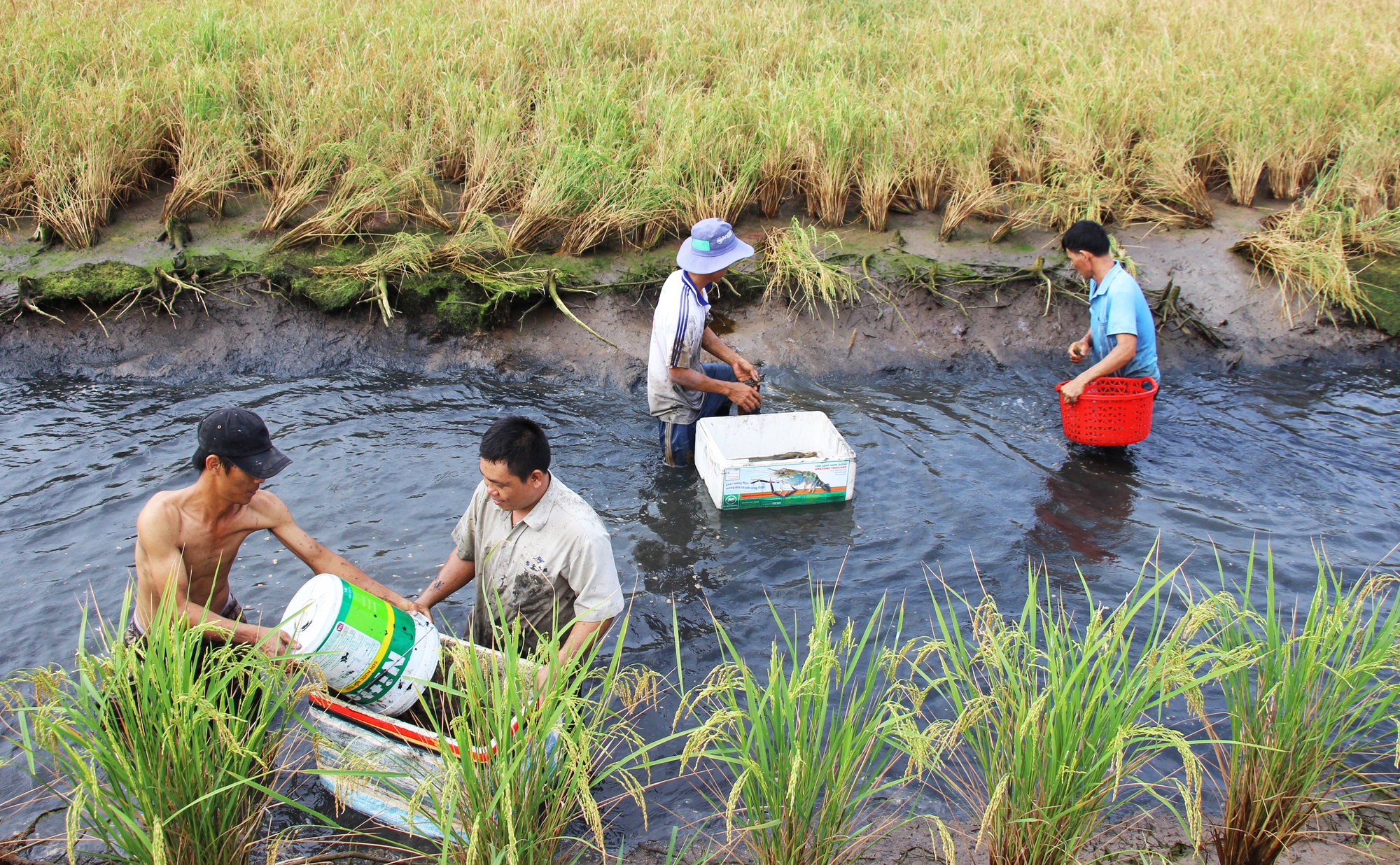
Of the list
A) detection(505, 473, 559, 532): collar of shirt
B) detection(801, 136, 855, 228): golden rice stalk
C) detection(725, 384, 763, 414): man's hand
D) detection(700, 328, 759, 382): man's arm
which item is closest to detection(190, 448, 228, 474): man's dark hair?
detection(505, 473, 559, 532): collar of shirt

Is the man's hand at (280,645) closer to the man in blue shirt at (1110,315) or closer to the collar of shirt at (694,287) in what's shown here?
the collar of shirt at (694,287)

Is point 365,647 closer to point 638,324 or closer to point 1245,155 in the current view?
point 638,324

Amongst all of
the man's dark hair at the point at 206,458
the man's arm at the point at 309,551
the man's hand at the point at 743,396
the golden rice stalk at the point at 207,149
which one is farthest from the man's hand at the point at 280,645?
the golden rice stalk at the point at 207,149

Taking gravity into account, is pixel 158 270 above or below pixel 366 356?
above

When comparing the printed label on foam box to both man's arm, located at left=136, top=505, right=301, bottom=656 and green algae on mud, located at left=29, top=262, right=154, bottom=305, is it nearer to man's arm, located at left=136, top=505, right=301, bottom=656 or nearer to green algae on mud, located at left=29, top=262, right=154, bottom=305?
man's arm, located at left=136, top=505, right=301, bottom=656

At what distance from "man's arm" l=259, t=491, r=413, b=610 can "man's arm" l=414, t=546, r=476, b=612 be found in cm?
13

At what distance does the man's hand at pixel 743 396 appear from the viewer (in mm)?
5367

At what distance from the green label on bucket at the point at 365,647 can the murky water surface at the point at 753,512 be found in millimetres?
1329

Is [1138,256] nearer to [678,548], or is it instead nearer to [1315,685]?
[678,548]

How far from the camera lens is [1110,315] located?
5465 millimetres

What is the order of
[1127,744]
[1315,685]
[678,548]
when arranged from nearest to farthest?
[1127,744]
[1315,685]
[678,548]

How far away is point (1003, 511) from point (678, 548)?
6.13ft

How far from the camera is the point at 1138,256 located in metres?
7.59

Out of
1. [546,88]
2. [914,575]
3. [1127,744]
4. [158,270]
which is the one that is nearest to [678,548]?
[914,575]
